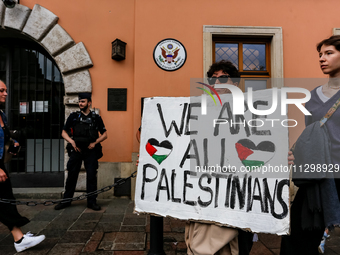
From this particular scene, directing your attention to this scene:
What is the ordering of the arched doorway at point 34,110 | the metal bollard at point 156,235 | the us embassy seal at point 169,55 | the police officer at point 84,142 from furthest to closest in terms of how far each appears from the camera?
1. the arched doorway at point 34,110
2. the us embassy seal at point 169,55
3. the police officer at point 84,142
4. the metal bollard at point 156,235

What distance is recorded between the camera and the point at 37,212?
405cm

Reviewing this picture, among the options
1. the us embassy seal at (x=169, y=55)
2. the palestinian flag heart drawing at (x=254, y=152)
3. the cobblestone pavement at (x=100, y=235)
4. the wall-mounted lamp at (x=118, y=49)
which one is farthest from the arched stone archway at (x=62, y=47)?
the palestinian flag heart drawing at (x=254, y=152)

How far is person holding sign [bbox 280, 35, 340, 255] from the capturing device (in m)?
1.61

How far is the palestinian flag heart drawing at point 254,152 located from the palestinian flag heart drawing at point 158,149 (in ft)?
1.78

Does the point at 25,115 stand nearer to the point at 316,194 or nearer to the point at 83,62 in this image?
the point at 83,62

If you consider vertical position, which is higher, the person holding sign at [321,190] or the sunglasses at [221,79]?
the sunglasses at [221,79]

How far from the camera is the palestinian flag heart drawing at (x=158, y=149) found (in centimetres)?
195

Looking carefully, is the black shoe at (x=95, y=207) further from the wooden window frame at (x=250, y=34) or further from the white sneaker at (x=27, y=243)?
the wooden window frame at (x=250, y=34)

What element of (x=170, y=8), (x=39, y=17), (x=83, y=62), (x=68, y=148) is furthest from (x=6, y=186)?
(x=170, y=8)

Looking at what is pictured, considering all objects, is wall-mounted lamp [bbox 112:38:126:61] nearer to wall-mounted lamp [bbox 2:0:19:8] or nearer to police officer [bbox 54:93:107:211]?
police officer [bbox 54:93:107:211]

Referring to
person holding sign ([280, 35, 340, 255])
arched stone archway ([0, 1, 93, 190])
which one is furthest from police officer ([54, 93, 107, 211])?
person holding sign ([280, 35, 340, 255])

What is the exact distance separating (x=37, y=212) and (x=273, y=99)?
407 cm

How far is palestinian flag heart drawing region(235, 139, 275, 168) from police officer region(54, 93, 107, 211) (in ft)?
9.85

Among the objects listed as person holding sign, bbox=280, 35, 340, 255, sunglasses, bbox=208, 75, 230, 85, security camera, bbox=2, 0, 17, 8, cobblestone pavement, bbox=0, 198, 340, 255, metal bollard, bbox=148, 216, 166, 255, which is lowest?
cobblestone pavement, bbox=0, 198, 340, 255
